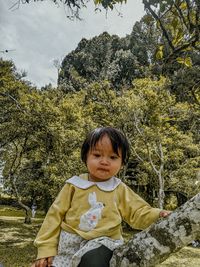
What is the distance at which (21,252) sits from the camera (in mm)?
10828

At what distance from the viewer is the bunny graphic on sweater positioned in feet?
4.91

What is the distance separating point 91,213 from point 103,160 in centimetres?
26

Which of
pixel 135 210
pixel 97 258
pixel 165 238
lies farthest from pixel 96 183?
pixel 165 238

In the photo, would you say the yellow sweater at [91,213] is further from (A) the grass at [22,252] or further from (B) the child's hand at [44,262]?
(A) the grass at [22,252]

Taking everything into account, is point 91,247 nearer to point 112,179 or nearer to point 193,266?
point 112,179

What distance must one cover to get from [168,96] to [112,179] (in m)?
9.13

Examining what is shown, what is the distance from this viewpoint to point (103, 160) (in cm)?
159

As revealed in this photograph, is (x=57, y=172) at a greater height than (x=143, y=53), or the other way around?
(x=143, y=53)

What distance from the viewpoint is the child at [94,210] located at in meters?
1.47

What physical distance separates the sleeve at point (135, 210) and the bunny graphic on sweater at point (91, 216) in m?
0.13

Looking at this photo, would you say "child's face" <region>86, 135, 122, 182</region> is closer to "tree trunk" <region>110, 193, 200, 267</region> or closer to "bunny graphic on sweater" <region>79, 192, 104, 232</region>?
"bunny graphic on sweater" <region>79, 192, 104, 232</region>

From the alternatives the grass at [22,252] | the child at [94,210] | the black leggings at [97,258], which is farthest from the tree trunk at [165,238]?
the grass at [22,252]

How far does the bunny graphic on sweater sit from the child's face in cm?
13

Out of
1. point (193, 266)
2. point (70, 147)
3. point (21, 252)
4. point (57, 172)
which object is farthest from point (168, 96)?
point (21, 252)
